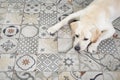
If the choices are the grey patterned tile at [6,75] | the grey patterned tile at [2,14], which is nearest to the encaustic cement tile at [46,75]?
the grey patterned tile at [6,75]

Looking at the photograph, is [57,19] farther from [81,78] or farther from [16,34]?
[81,78]

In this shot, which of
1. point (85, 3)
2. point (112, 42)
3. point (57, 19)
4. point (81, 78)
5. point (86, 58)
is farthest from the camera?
point (85, 3)

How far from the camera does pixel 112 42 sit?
1671mm

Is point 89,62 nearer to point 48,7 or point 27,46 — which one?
point 27,46

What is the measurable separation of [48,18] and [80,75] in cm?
64

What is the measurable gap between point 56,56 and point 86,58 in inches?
9.3

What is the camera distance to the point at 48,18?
5.95ft

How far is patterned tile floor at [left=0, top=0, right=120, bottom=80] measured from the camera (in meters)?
1.45

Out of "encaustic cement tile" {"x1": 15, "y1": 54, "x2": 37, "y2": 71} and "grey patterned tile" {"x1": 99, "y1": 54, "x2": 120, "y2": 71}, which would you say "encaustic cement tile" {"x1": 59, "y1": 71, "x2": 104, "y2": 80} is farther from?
"encaustic cement tile" {"x1": 15, "y1": 54, "x2": 37, "y2": 71}

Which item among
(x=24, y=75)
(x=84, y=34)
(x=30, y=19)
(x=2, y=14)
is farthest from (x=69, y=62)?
(x=2, y=14)

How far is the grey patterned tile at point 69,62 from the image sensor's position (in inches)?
58.3

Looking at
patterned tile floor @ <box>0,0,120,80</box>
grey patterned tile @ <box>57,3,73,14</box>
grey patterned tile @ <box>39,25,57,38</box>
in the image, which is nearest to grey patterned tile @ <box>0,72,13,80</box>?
patterned tile floor @ <box>0,0,120,80</box>

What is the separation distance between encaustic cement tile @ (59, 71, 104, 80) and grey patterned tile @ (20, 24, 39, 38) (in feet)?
1.50

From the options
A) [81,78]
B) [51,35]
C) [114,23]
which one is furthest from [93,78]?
[114,23]
